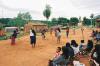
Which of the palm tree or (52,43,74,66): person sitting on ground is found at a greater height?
the palm tree

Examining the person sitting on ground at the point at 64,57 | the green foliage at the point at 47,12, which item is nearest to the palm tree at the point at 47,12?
the green foliage at the point at 47,12

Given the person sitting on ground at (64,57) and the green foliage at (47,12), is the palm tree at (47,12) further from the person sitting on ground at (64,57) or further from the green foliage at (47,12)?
→ the person sitting on ground at (64,57)

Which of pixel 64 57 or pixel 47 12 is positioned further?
pixel 47 12

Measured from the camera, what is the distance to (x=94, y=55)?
11.0 metres

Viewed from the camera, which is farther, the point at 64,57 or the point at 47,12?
the point at 47,12

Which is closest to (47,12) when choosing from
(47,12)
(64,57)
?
(47,12)

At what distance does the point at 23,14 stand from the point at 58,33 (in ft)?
347

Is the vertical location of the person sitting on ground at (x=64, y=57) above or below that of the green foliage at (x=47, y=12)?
below

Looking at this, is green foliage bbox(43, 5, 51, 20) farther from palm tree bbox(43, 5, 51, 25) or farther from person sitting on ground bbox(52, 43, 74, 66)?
person sitting on ground bbox(52, 43, 74, 66)

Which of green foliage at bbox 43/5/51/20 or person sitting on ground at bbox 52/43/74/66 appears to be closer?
person sitting on ground at bbox 52/43/74/66

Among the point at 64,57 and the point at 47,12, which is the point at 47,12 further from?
the point at 64,57

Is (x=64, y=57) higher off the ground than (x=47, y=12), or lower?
lower

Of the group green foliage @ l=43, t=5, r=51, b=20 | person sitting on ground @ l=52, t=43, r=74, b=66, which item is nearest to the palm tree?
green foliage @ l=43, t=5, r=51, b=20

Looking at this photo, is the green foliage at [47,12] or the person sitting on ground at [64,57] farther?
the green foliage at [47,12]
